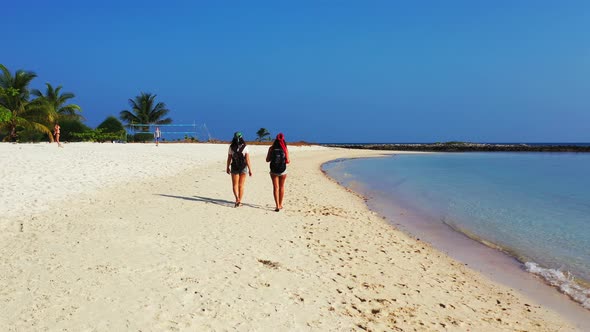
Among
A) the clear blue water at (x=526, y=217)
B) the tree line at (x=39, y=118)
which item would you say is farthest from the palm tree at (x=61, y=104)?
the clear blue water at (x=526, y=217)

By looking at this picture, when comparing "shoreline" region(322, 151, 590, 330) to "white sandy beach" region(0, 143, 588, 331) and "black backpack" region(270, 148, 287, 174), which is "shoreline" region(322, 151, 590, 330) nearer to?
"white sandy beach" region(0, 143, 588, 331)

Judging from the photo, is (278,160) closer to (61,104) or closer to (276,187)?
(276,187)

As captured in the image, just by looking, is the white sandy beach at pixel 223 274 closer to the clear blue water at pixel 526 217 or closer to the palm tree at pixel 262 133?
the clear blue water at pixel 526 217

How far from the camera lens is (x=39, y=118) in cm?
3375

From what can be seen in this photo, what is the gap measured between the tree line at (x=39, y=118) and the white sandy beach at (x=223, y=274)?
25705mm

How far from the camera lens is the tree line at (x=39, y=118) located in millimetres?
33034

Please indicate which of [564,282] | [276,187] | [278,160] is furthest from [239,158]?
[564,282]

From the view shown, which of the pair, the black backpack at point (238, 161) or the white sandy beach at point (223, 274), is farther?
the black backpack at point (238, 161)

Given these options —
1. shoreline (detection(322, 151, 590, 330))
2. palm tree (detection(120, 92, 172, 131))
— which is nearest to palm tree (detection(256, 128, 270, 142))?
palm tree (detection(120, 92, 172, 131))

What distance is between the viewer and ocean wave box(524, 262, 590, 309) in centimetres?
575

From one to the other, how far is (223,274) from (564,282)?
17.5 feet

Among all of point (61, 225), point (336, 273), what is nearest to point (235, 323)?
point (336, 273)

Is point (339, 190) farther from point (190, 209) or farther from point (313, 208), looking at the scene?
point (190, 209)

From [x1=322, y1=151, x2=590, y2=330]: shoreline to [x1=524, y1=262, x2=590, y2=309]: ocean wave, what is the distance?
60 mm
